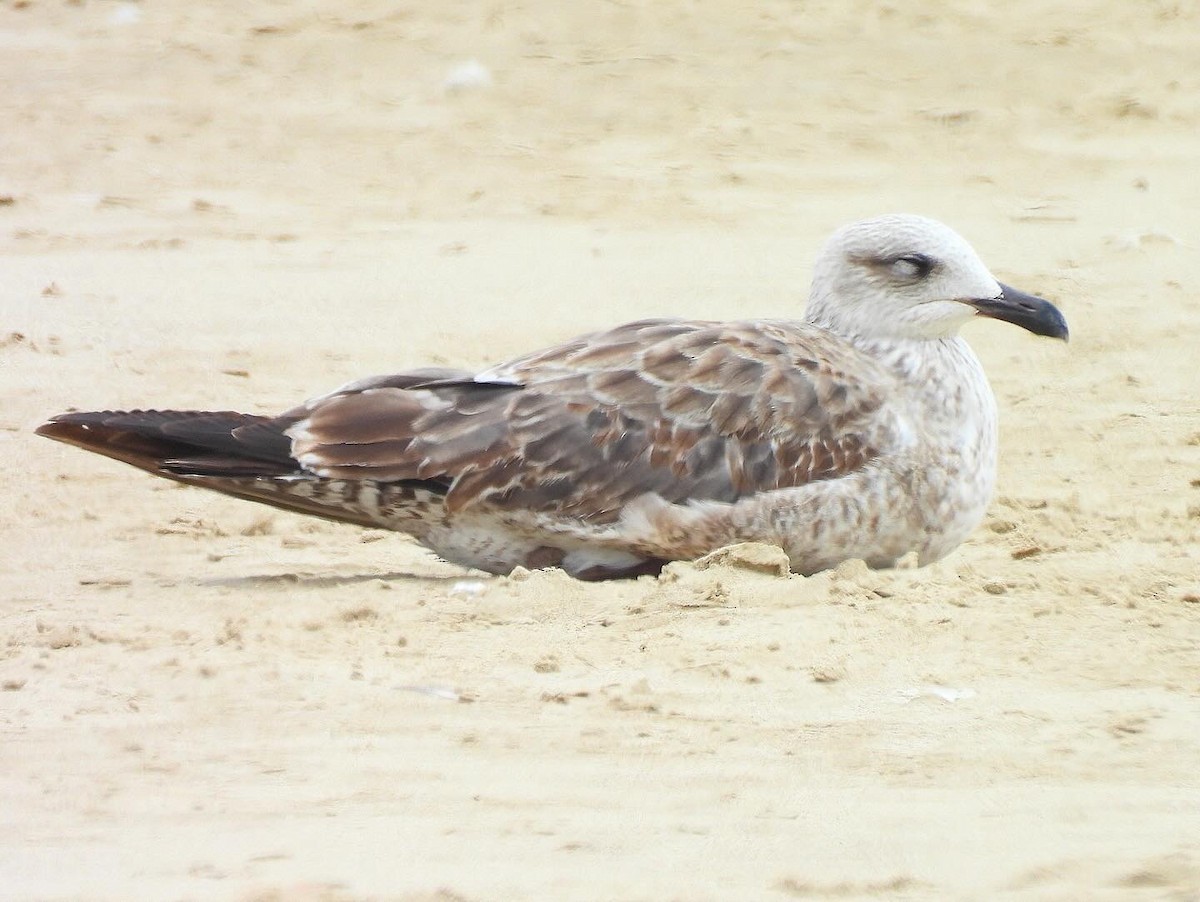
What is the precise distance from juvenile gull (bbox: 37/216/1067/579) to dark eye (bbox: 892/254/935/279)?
0.38m

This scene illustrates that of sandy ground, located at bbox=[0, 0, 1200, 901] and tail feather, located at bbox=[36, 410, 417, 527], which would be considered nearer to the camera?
sandy ground, located at bbox=[0, 0, 1200, 901]

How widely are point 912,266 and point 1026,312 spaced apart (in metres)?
0.38

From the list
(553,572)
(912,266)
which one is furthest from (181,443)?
(912,266)

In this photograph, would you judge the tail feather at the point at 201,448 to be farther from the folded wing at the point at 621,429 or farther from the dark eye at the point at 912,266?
the dark eye at the point at 912,266

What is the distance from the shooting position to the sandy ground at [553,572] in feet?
13.2

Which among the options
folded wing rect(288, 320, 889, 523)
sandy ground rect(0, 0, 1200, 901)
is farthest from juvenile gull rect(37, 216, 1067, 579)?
sandy ground rect(0, 0, 1200, 901)

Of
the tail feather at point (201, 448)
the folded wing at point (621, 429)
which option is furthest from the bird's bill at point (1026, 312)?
the tail feather at point (201, 448)

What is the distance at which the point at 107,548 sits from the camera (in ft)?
21.7

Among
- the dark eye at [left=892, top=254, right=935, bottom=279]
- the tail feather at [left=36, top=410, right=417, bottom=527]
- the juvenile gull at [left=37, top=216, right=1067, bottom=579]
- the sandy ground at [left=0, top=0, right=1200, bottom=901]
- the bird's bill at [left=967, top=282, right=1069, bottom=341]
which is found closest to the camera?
the sandy ground at [left=0, top=0, right=1200, bottom=901]

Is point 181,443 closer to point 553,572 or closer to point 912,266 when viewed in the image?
point 553,572

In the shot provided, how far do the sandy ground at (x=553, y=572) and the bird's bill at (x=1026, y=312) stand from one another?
63 centimetres

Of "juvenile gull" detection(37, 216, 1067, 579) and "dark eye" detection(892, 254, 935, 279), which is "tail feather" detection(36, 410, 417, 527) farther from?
"dark eye" detection(892, 254, 935, 279)

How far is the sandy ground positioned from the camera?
13.2 feet

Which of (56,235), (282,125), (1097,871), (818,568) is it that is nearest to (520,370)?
(818,568)
